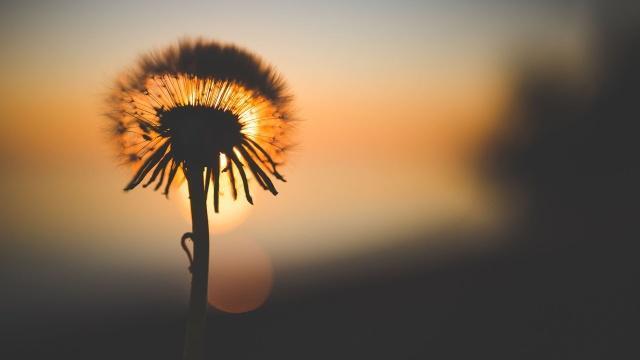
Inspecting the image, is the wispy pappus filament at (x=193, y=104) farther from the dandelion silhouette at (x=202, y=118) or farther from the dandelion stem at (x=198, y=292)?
the dandelion stem at (x=198, y=292)

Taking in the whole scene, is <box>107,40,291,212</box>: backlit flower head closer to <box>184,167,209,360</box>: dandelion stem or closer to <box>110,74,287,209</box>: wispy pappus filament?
<box>110,74,287,209</box>: wispy pappus filament

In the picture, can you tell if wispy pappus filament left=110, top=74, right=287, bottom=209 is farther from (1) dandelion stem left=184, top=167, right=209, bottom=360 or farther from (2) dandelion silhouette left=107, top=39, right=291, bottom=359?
(1) dandelion stem left=184, top=167, right=209, bottom=360

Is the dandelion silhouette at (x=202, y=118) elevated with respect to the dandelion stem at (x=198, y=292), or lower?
elevated

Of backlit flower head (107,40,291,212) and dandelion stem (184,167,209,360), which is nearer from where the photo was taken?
dandelion stem (184,167,209,360)

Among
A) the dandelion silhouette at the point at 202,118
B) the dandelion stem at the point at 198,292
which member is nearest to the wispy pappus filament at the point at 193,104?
the dandelion silhouette at the point at 202,118

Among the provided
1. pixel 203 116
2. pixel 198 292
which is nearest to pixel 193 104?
pixel 203 116

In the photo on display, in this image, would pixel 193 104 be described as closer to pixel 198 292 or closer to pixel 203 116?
pixel 203 116

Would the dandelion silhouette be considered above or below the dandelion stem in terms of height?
above

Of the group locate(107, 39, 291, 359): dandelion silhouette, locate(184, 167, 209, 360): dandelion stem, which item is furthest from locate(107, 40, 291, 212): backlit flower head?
locate(184, 167, 209, 360): dandelion stem

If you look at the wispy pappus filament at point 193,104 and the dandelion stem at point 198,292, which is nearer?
the dandelion stem at point 198,292

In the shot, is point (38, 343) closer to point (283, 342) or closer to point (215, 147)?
point (283, 342)
